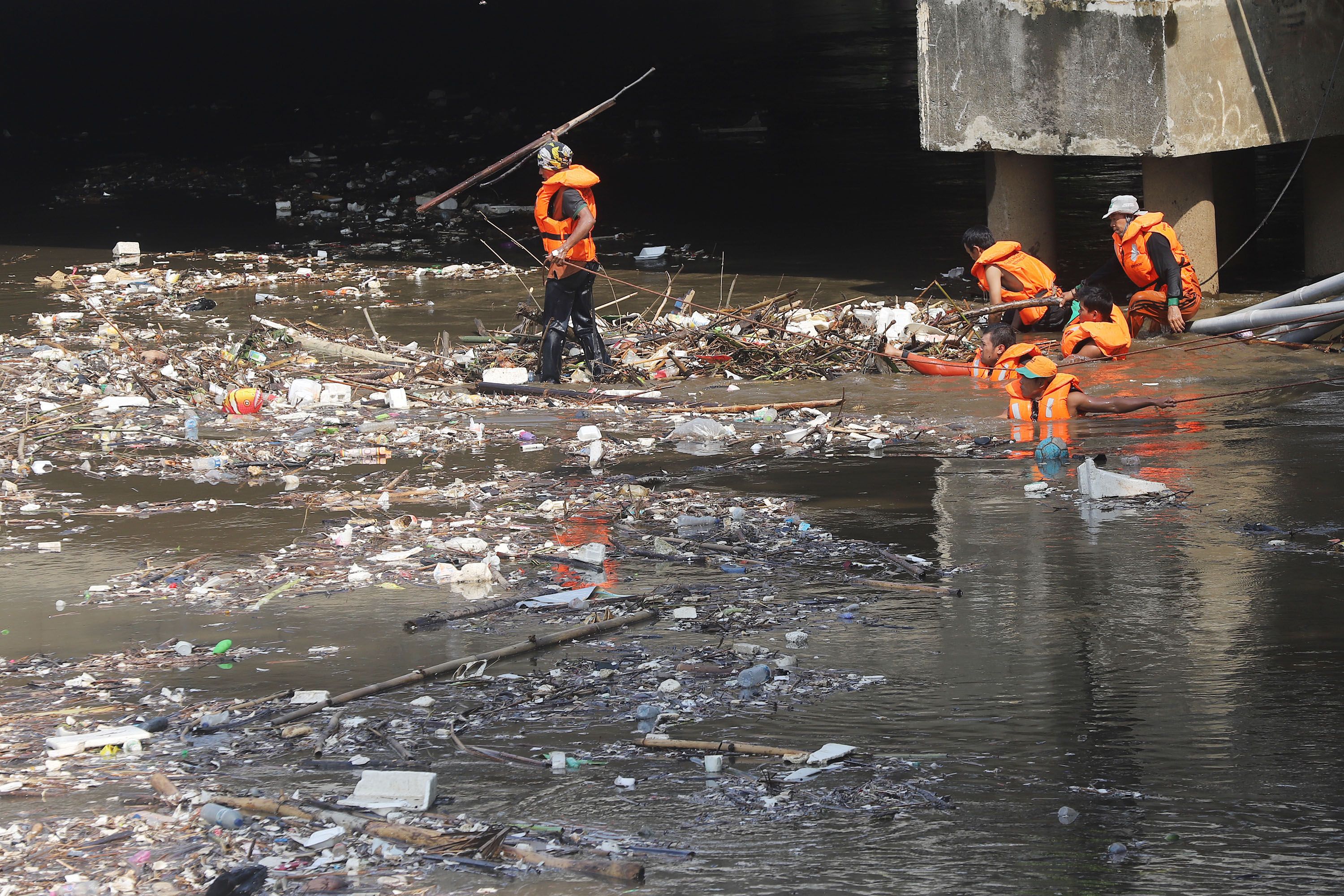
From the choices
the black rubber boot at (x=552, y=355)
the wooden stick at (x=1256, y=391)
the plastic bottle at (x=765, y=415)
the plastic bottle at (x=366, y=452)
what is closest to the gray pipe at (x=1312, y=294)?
the wooden stick at (x=1256, y=391)

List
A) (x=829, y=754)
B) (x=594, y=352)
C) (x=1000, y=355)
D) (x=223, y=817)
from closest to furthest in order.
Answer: (x=223, y=817) < (x=829, y=754) < (x=1000, y=355) < (x=594, y=352)

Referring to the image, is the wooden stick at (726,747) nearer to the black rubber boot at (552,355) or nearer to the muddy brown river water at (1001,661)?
the muddy brown river water at (1001,661)

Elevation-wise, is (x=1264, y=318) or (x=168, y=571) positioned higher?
(x=1264, y=318)

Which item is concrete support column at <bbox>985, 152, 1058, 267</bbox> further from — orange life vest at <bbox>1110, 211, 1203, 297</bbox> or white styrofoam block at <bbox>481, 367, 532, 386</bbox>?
white styrofoam block at <bbox>481, 367, 532, 386</bbox>

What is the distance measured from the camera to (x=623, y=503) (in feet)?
21.7

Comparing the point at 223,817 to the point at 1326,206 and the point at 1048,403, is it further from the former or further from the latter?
the point at 1326,206

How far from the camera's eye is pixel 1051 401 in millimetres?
7863

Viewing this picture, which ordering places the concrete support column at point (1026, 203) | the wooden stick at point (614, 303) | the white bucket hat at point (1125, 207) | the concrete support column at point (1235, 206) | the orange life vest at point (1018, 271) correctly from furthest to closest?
the concrete support column at point (1235, 206), the concrete support column at point (1026, 203), the wooden stick at point (614, 303), the white bucket hat at point (1125, 207), the orange life vest at point (1018, 271)

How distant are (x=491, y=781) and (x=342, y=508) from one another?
2.95 metres

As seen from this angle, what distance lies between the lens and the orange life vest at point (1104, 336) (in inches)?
366

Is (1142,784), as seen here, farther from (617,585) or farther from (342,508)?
(342,508)

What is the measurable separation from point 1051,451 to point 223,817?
14.7 ft

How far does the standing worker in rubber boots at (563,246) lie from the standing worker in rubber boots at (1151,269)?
3179 mm

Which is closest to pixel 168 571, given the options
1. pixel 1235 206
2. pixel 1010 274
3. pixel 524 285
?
pixel 1010 274
